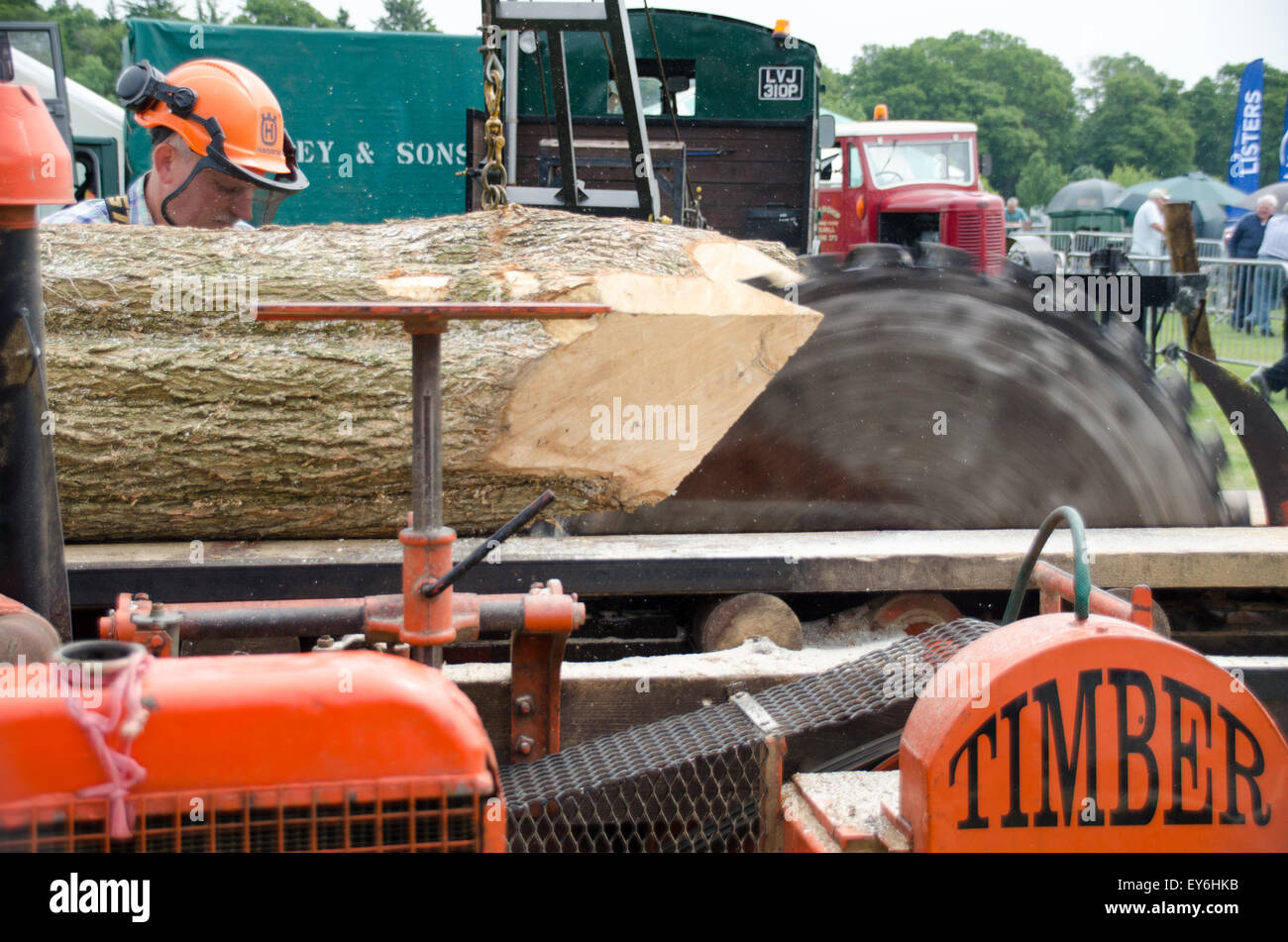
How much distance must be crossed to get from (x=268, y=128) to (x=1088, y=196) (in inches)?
1638

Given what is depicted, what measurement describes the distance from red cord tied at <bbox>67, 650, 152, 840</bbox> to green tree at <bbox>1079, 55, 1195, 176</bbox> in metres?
77.2

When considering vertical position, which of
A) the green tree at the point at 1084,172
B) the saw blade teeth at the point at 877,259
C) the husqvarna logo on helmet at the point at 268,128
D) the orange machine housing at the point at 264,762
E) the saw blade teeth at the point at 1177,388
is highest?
the green tree at the point at 1084,172

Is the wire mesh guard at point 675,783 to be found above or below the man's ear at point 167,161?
below

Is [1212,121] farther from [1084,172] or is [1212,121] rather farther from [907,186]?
[907,186]

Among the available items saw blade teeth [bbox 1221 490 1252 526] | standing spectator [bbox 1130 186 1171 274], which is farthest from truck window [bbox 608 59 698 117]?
standing spectator [bbox 1130 186 1171 274]

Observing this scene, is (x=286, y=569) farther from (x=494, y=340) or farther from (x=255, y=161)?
(x=255, y=161)

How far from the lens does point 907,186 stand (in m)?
15.1

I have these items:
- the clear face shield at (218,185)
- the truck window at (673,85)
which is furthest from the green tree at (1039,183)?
the clear face shield at (218,185)

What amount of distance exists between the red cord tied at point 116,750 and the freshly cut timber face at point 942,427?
90.6 inches

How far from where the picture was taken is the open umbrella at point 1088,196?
134 feet

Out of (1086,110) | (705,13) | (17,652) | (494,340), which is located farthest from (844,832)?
(1086,110)

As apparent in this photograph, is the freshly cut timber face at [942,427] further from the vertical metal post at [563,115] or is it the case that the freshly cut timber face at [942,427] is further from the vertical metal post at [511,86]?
the vertical metal post at [511,86]

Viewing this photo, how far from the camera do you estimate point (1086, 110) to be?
79.5 m
